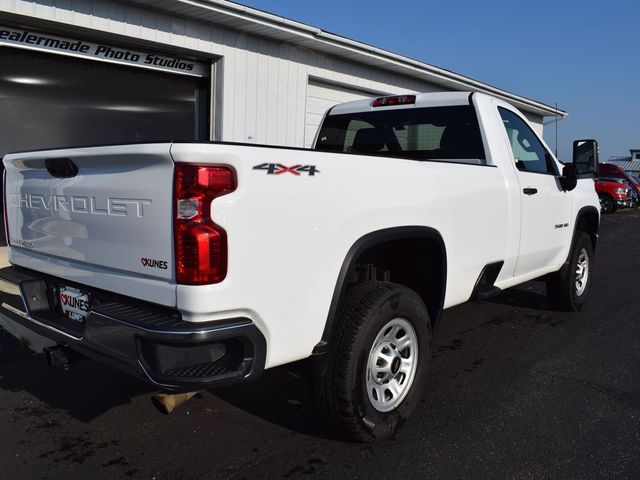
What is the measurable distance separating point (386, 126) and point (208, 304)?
3.02 metres

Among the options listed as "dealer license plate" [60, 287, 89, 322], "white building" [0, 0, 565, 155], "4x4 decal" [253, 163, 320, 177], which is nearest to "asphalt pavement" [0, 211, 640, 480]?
"dealer license plate" [60, 287, 89, 322]

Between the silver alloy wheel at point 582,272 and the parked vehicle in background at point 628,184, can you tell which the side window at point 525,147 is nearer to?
the silver alloy wheel at point 582,272

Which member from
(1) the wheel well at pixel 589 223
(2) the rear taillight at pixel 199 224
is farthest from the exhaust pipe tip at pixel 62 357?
(1) the wheel well at pixel 589 223

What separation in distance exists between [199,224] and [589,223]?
5058 millimetres

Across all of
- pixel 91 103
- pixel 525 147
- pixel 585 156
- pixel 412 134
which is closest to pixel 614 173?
pixel 91 103

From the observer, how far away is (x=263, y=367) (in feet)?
7.93

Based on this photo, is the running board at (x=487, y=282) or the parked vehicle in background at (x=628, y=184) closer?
the running board at (x=487, y=282)

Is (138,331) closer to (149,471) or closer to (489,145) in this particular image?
(149,471)

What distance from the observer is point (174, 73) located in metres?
8.99

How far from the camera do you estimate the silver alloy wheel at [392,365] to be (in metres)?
3.04

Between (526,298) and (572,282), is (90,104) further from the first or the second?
(572,282)

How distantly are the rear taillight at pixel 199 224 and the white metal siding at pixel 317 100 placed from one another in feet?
27.1

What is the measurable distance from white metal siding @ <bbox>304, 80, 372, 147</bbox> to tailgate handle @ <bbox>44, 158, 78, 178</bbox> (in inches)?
300

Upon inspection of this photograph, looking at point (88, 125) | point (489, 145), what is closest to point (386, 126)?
point (489, 145)
